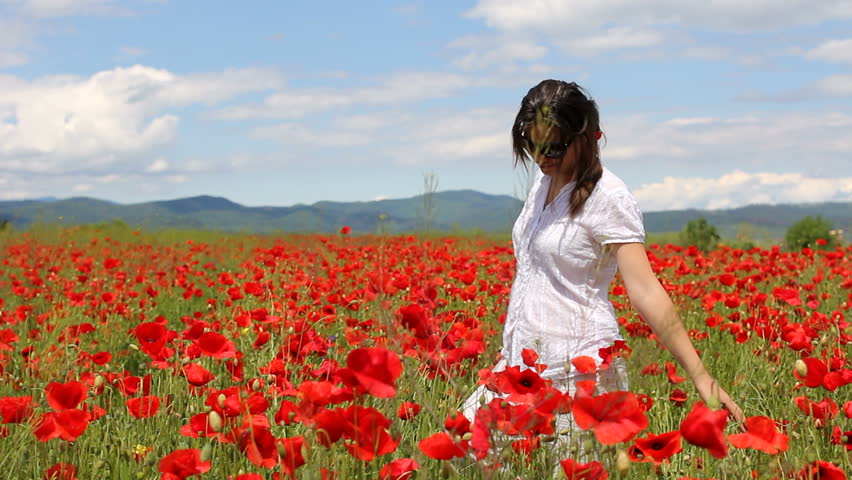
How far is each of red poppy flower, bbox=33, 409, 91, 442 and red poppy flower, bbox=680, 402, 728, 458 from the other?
1.26m

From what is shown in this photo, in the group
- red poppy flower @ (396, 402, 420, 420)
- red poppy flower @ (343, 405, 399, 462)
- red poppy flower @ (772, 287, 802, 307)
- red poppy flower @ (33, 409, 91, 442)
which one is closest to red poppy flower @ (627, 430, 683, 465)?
red poppy flower @ (343, 405, 399, 462)

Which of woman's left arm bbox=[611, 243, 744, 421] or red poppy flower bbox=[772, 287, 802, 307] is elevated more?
woman's left arm bbox=[611, 243, 744, 421]

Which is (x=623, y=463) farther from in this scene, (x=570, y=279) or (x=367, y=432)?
(x=570, y=279)

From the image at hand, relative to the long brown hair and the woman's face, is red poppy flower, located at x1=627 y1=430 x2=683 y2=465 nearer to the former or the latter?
the long brown hair

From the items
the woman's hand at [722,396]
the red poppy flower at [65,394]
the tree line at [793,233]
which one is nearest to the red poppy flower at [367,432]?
the red poppy flower at [65,394]

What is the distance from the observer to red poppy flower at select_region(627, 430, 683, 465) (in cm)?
128

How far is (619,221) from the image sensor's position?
226 centimetres

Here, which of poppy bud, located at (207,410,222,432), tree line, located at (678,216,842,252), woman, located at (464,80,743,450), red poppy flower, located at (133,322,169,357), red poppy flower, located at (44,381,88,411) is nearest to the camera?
poppy bud, located at (207,410,222,432)

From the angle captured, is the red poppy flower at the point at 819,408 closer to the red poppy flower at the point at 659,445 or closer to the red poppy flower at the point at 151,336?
the red poppy flower at the point at 659,445

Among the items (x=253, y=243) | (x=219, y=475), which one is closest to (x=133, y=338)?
(x=219, y=475)

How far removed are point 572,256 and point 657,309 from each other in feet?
1.14

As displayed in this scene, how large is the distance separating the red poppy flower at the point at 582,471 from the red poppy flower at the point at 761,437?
25cm

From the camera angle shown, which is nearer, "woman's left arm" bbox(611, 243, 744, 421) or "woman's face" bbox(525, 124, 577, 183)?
"woman's left arm" bbox(611, 243, 744, 421)

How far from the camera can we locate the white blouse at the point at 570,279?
2.29 metres
